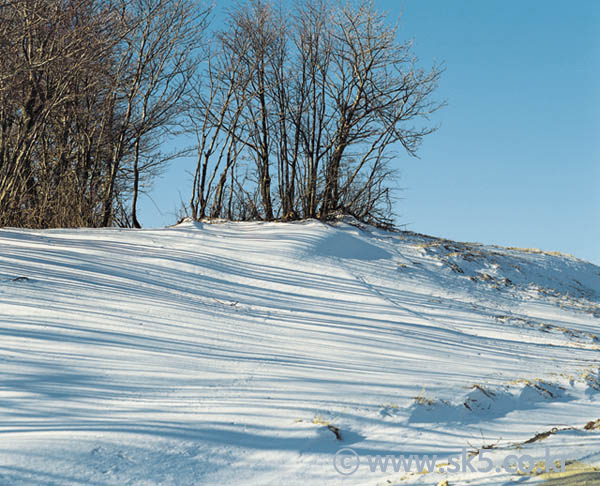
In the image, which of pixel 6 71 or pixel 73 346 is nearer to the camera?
pixel 73 346

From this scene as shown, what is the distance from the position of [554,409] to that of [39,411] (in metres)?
3.10

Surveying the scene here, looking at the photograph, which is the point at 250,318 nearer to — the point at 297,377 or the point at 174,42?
the point at 297,377

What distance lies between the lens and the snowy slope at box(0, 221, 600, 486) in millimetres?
2572

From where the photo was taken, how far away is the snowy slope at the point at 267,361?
2572 millimetres

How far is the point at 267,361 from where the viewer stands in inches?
156

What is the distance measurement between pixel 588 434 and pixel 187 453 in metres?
2.10

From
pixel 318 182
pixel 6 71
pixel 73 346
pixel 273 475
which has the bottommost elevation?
pixel 273 475

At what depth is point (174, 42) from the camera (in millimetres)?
9812

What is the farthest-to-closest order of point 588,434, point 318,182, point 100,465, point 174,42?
point 174,42
point 318,182
point 588,434
point 100,465

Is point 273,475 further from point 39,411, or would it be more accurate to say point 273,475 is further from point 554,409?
point 554,409

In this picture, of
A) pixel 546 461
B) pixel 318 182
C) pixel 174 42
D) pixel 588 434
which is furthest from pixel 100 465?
pixel 174 42

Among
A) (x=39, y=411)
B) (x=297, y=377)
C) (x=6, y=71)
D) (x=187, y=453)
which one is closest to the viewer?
(x=187, y=453)

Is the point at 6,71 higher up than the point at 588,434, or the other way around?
the point at 6,71

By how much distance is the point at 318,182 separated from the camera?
9.19 meters
